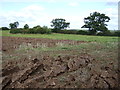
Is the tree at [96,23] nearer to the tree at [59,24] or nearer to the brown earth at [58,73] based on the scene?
the tree at [59,24]

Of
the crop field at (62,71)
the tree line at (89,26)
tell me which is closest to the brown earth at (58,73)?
the crop field at (62,71)

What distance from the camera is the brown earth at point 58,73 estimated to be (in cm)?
455

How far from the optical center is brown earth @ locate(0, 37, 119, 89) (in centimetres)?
455

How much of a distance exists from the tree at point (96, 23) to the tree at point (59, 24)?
1.92 m

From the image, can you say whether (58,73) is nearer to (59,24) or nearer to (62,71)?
(62,71)

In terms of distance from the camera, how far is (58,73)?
16.2 feet

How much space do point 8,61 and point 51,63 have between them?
4.34 ft

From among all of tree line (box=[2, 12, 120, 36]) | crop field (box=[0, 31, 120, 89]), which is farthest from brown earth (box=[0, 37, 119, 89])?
tree line (box=[2, 12, 120, 36])

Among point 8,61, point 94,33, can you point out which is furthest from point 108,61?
point 94,33

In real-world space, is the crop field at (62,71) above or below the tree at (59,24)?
below

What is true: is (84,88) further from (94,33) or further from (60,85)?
(94,33)

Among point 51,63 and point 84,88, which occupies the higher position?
point 51,63

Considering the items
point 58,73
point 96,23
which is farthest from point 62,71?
point 96,23

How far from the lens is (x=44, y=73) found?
4.98 meters
